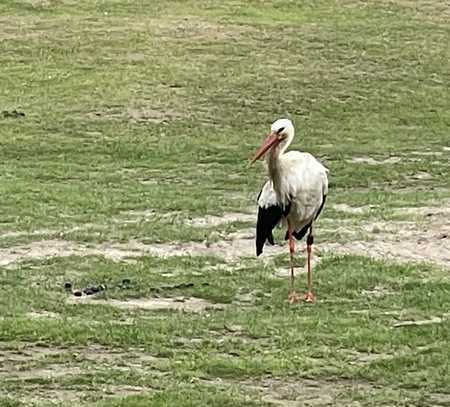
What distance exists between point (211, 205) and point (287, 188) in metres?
3.35

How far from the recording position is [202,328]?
27.0ft

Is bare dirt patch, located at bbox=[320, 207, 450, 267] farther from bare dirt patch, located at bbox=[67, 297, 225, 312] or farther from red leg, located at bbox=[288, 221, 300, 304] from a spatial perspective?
bare dirt patch, located at bbox=[67, 297, 225, 312]

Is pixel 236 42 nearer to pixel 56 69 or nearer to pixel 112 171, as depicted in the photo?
pixel 56 69

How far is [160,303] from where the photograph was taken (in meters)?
9.29

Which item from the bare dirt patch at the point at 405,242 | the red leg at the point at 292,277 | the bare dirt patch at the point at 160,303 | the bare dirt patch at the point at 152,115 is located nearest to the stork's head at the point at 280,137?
the red leg at the point at 292,277

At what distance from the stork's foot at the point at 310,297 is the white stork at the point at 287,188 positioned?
1.10 ft

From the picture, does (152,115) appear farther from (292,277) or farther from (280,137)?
(292,277)

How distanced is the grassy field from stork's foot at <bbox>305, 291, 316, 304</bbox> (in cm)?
8

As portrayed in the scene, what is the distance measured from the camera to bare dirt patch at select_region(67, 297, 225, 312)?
29.9ft

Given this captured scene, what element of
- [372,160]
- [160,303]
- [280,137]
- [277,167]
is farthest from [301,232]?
[372,160]

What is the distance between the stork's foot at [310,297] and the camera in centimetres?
933

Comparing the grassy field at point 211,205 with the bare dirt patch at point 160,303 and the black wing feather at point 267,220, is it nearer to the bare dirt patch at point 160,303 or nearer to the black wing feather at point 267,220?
the bare dirt patch at point 160,303

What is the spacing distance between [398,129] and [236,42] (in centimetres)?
653

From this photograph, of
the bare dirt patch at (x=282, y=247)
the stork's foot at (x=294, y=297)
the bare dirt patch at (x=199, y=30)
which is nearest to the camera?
the stork's foot at (x=294, y=297)
